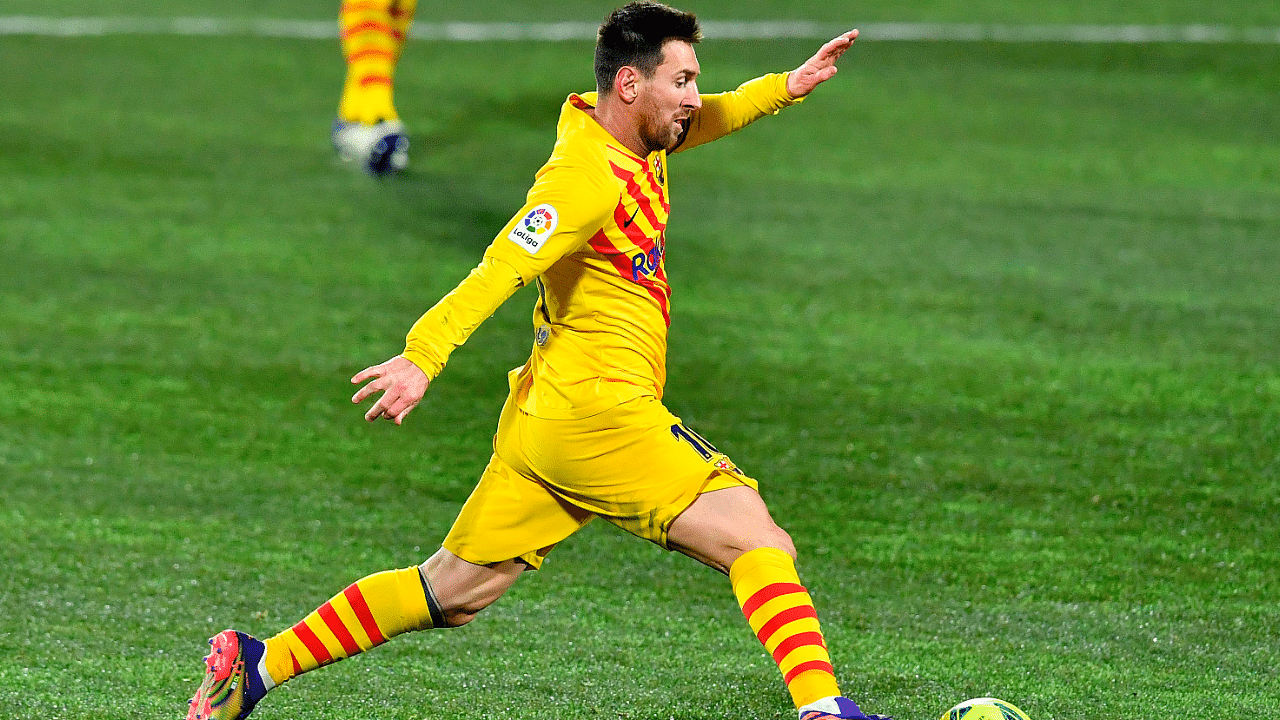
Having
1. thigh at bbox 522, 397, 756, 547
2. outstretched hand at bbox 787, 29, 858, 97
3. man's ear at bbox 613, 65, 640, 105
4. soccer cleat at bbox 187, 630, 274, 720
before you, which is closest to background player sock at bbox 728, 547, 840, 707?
thigh at bbox 522, 397, 756, 547

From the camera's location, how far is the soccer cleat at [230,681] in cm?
412

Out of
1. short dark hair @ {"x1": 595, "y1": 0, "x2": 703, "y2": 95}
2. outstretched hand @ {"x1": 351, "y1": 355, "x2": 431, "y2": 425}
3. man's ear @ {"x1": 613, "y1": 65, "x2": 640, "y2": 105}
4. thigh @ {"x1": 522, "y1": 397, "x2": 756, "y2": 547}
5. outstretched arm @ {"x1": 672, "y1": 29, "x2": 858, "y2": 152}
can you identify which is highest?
short dark hair @ {"x1": 595, "y1": 0, "x2": 703, "y2": 95}

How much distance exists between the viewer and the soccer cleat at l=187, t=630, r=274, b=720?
4125mm

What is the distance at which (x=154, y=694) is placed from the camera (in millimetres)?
4582

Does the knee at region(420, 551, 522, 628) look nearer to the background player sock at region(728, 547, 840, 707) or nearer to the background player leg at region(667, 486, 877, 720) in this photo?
the background player leg at region(667, 486, 877, 720)

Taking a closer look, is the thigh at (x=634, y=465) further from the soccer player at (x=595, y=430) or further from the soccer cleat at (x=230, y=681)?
the soccer cleat at (x=230, y=681)

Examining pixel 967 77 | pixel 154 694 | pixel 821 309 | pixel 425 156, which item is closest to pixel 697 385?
pixel 821 309

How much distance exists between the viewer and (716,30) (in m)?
13.4

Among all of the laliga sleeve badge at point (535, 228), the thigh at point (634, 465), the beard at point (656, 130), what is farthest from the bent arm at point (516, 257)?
the thigh at point (634, 465)

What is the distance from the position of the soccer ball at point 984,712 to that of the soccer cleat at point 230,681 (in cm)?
181

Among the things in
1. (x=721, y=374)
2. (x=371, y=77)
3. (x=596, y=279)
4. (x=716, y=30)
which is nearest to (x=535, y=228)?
(x=596, y=279)

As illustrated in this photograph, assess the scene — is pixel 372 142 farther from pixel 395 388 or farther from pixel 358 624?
pixel 395 388

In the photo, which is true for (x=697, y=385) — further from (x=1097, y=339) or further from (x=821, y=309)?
(x=1097, y=339)

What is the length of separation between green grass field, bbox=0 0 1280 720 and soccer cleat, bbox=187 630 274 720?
36cm
